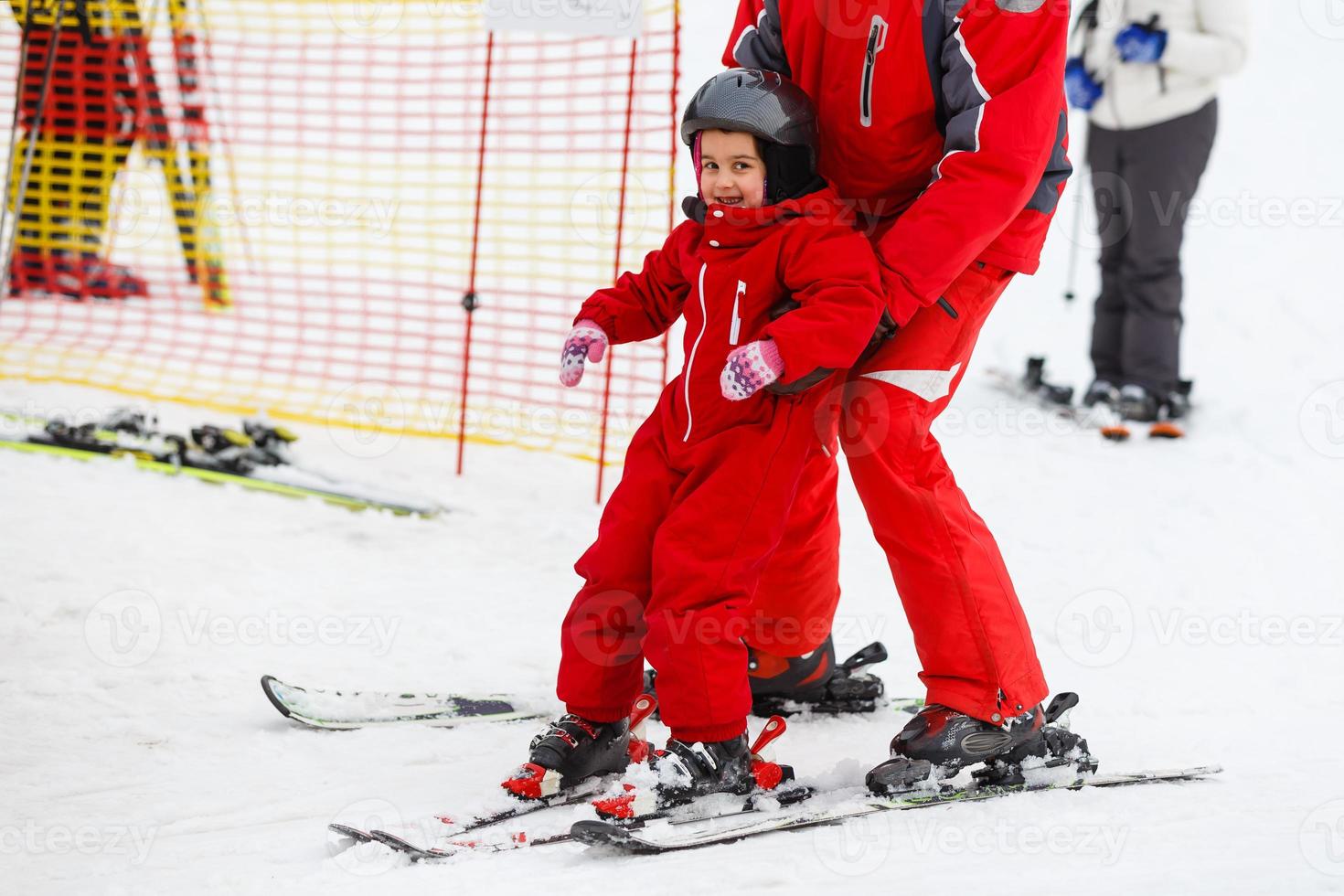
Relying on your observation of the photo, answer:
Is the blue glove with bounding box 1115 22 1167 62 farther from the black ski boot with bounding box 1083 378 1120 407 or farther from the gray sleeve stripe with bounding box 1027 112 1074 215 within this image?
the gray sleeve stripe with bounding box 1027 112 1074 215

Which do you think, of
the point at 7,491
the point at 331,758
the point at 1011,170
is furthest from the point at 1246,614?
the point at 7,491

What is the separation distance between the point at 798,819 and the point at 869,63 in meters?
1.58

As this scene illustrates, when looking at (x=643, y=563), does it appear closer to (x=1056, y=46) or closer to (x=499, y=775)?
(x=499, y=775)

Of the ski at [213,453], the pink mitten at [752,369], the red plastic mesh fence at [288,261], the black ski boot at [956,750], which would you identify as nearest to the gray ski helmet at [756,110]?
the pink mitten at [752,369]

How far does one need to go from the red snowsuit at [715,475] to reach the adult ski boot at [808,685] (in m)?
0.52

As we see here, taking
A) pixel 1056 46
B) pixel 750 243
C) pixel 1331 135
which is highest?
pixel 1331 135

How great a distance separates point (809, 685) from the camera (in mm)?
3254

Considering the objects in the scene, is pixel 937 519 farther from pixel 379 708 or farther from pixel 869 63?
pixel 379 708

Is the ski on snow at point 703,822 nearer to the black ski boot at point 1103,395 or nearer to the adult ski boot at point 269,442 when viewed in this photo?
the adult ski boot at point 269,442

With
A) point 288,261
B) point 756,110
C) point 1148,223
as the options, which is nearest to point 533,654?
point 756,110

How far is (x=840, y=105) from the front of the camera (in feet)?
8.91

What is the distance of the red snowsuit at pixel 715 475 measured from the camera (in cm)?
252

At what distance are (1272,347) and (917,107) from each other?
5162 mm

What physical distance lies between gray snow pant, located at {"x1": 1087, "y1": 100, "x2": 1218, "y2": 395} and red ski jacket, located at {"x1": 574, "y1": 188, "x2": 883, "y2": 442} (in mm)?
3860
